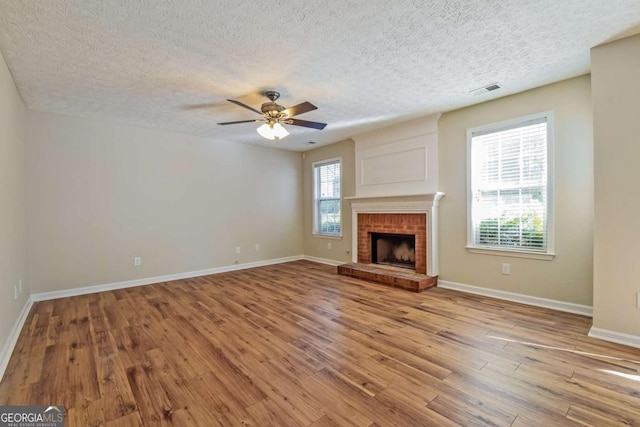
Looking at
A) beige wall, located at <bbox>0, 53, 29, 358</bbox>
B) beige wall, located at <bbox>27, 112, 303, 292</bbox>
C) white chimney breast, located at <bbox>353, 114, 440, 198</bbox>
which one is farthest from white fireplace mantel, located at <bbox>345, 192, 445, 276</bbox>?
beige wall, located at <bbox>0, 53, 29, 358</bbox>

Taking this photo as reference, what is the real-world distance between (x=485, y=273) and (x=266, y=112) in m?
3.43

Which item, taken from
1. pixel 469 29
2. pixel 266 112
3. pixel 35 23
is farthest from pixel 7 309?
pixel 469 29

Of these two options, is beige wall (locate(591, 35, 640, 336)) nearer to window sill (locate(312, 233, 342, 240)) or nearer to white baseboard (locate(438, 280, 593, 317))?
white baseboard (locate(438, 280, 593, 317))

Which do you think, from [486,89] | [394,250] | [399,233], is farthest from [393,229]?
[486,89]

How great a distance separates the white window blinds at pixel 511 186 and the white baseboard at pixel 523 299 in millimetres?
578

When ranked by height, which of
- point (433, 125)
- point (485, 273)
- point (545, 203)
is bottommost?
point (485, 273)

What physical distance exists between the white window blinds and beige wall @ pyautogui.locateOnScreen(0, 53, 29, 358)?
4961 millimetres

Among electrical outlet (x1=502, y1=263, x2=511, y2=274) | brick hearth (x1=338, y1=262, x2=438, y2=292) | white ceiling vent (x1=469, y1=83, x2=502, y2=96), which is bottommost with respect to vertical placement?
brick hearth (x1=338, y1=262, x2=438, y2=292)

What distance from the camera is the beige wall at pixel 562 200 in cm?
305

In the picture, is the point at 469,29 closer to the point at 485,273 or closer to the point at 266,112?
the point at 266,112

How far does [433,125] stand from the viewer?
4.28 m

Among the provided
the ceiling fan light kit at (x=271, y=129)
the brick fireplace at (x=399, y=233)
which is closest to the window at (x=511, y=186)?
Result: the brick fireplace at (x=399, y=233)

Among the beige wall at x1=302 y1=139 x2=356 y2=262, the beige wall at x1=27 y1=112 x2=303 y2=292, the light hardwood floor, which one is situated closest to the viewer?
the light hardwood floor

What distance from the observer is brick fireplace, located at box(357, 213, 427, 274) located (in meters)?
4.45
